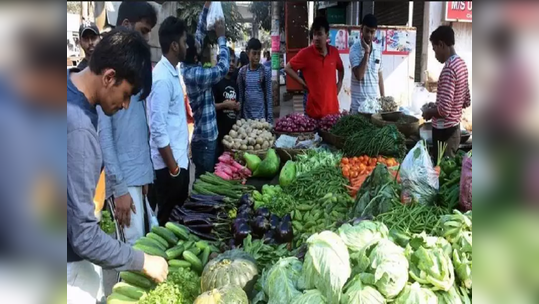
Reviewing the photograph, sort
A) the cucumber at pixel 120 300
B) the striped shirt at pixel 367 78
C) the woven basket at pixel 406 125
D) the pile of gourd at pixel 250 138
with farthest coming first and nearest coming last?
the striped shirt at pixel 367 78 → the pile of gourd at pixel 250 138 → the woven basket at pixel 406 125 → the cucumber at pixel 120 300

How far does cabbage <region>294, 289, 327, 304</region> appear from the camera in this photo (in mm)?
1742

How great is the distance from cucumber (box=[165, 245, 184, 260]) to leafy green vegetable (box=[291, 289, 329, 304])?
3.36 feet

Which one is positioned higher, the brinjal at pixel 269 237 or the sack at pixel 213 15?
the sack at pixel 213 15

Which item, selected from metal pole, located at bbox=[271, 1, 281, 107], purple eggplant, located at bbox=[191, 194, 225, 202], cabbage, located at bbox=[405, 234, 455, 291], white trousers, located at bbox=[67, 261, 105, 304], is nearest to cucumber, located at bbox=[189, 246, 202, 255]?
white trousers, located at bbox=[67, 261, 105, 304]

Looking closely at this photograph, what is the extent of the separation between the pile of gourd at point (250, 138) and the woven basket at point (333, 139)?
2.11ft

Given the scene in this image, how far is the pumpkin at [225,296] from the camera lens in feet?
6.07

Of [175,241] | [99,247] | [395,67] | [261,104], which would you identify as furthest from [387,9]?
[99,247]

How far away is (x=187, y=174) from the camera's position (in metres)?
4.52

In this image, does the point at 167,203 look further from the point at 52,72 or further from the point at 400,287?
the point at 52,72

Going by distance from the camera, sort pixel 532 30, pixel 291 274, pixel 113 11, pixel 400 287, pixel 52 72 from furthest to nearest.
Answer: pixel 113 11, pixel 291 274, pixel 400 287, pixel 52 72, pixel 532 30

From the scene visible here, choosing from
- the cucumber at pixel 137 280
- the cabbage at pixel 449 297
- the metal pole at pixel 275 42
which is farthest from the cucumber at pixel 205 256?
the metal pole at pixel 275 42

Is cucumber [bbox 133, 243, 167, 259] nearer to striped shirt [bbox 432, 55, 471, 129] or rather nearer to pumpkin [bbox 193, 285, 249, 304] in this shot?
pumpkin [bbox 193, 285, 249, 304]

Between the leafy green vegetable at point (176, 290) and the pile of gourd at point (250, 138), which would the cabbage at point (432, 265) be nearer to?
the leafy green vegetable at point (176, 290)

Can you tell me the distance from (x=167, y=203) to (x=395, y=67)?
7034 millimetres
